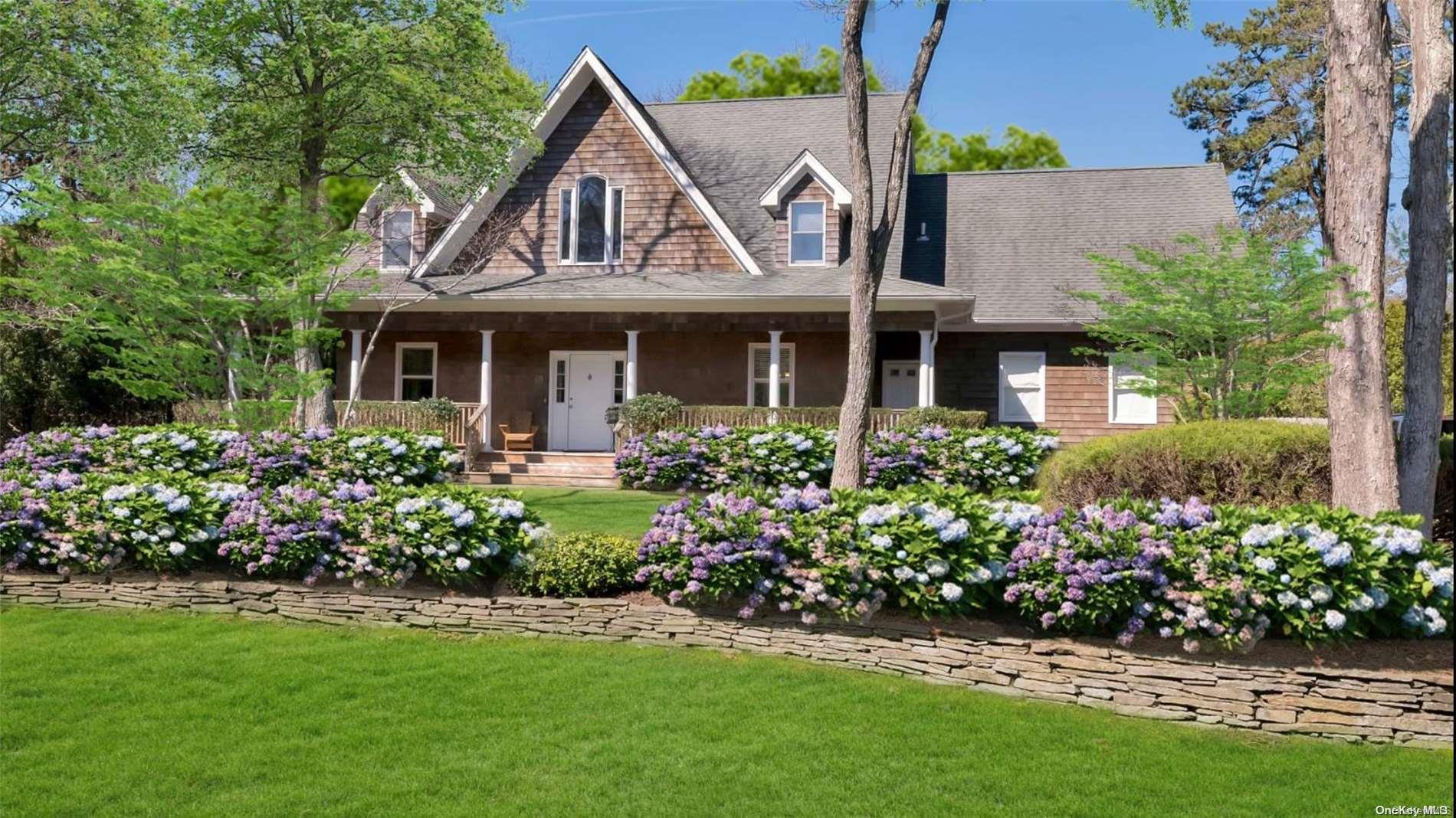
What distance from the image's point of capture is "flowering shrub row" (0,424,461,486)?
1301 cm

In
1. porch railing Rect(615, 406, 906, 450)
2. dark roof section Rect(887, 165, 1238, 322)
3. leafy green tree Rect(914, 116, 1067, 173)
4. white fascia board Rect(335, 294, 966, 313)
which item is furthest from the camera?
leafy green tree Rect(914, 116, 1067, 173)

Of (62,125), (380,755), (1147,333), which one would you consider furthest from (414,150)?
(380,755)

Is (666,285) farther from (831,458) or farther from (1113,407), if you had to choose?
(1113,407)

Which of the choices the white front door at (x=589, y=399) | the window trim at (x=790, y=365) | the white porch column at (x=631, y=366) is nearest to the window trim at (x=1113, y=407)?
the window trim at (x=790, y=365)

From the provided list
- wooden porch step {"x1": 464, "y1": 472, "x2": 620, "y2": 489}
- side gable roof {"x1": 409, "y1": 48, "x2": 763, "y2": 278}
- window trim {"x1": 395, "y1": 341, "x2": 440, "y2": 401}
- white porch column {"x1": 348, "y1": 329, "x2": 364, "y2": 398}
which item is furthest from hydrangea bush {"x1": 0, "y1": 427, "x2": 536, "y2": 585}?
window trim {"x1": 395, "y1": 341, "x2": 440, "y2": 401}

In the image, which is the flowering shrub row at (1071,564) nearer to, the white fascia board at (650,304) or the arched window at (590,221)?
the white fascia board at (650,304)

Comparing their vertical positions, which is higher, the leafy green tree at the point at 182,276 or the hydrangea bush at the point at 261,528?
the leafy green tree at the point at 182,276

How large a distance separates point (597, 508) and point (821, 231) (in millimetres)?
8968

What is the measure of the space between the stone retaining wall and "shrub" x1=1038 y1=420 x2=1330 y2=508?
309cm

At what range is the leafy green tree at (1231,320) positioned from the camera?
13.7 metres

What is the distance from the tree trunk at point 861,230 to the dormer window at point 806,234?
305 inches

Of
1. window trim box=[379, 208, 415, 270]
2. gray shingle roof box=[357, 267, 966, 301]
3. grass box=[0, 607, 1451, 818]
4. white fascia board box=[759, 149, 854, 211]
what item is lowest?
grass box=[0, 607, 1451, 818]

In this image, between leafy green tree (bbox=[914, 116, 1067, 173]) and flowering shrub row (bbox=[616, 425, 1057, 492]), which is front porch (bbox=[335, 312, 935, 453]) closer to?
flowering shrub row (bbox=[616, 425, 1057, 492])

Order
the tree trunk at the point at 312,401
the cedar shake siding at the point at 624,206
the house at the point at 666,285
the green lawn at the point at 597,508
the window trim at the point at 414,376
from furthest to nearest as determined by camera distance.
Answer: the window trim at the point at 414,376 < the cedar shake siding at the point at 624,206 < the house at the point at 666,285 < the tree trunk at the point at 312,401 < the green lawn at the point at 597,508
